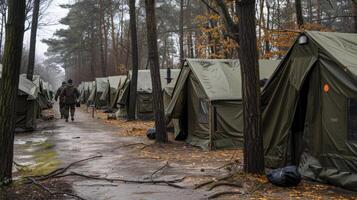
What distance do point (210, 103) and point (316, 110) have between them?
4.30 metres

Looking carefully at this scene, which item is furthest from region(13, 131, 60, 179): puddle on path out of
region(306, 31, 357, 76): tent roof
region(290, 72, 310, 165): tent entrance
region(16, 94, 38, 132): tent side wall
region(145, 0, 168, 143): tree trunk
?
region(306, 31, 357, 76): tent roof

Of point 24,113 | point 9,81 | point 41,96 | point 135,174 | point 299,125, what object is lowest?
point 135,174

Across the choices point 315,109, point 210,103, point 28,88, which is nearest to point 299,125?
point 315,109

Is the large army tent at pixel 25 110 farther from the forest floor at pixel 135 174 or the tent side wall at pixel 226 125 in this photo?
the tent side wall at pixel 226 125

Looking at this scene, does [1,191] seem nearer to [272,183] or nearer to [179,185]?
[179,185]

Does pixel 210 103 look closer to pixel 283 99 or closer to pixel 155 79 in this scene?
pixel 155 79

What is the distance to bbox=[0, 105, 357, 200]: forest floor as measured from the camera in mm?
6918

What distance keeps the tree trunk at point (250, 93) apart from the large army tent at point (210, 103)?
155 inches

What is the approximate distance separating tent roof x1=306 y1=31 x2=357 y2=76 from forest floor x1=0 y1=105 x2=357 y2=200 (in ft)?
6.89

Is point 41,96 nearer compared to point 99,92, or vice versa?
point 41,96

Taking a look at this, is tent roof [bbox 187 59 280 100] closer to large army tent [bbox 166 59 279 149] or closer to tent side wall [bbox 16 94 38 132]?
large army tent [bbox 166 59 279 149]

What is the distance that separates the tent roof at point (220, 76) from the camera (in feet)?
40.4

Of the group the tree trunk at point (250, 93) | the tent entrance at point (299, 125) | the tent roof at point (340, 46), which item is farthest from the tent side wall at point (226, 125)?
the tent roof at point (340, 46)

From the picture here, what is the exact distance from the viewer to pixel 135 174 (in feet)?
28.6
